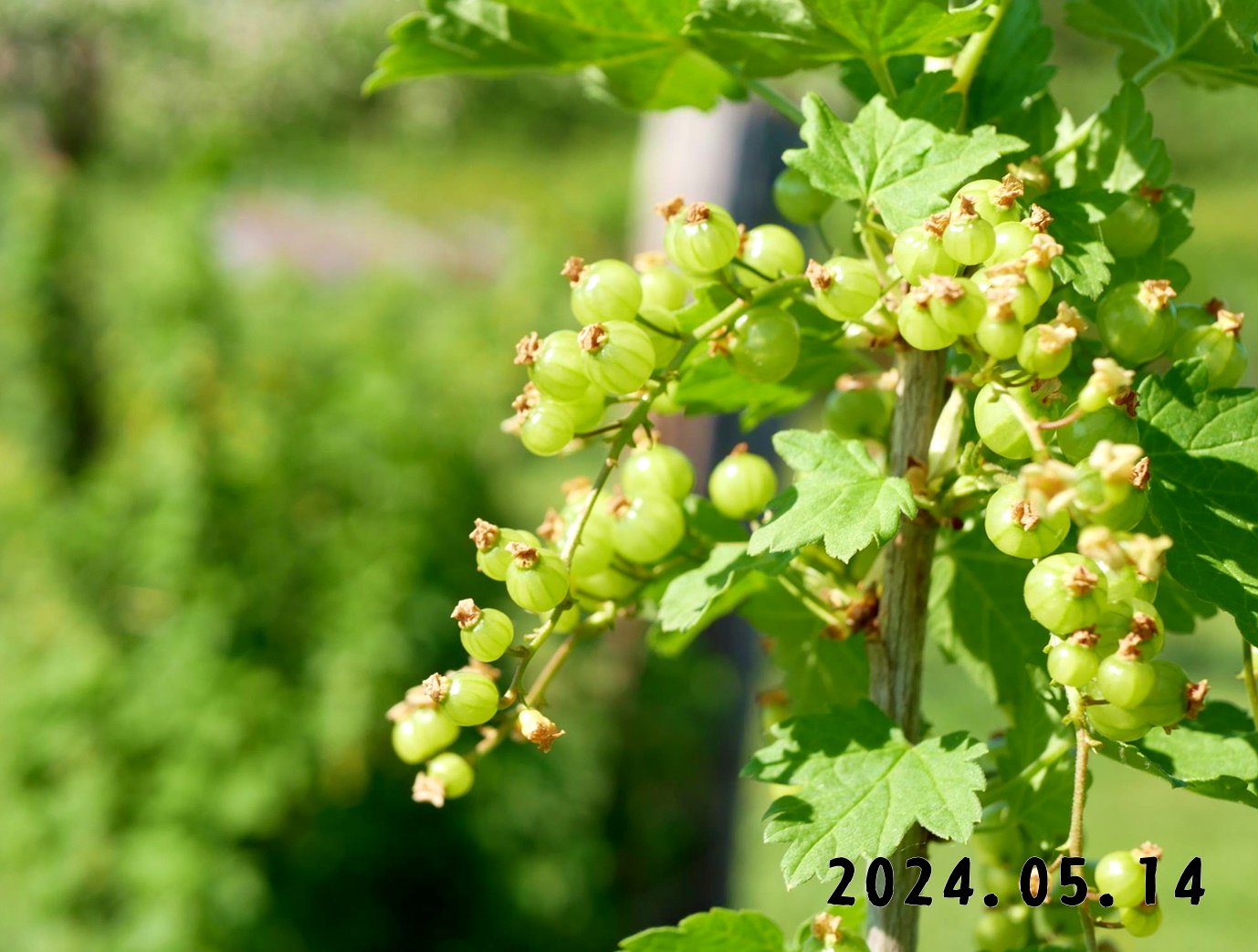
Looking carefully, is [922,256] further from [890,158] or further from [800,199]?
[800,199]

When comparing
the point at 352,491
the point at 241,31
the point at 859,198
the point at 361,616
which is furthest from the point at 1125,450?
the point at 241,31

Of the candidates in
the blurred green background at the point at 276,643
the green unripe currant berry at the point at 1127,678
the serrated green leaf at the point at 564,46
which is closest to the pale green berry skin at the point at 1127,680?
the green unripe currant berry at the point at 1127,678

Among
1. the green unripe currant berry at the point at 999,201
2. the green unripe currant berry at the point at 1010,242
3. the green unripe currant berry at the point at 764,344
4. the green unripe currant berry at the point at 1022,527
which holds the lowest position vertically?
the green unripe currant berry at the point at 1022,527

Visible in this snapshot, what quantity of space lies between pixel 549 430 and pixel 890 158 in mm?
184

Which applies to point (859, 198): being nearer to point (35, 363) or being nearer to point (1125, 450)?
point (1125, 450)

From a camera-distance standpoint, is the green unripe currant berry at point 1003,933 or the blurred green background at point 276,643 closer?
the green unripe currant berry at point 1003,933

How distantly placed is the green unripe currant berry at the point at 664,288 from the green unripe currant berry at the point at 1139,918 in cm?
33

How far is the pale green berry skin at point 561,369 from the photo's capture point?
0.49 meters

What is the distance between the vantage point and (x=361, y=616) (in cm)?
239

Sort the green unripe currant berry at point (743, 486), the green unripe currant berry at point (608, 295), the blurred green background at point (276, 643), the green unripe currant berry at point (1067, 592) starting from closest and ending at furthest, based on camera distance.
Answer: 1. the green unripe currant berry at point (1067, 592)
2. the green unripe currant berry at point (608, 295)
3. the green unripe currant berry at point (743, 486)
4. the blurred green background at point (276, 643)

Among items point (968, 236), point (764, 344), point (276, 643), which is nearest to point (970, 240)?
point (968, 236)

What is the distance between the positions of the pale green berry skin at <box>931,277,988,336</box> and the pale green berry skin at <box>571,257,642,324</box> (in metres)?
0.14

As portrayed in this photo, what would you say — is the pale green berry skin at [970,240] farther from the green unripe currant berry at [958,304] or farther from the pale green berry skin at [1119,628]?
the pale green berry skin at [1119,628]

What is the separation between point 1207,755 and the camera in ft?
1.62
